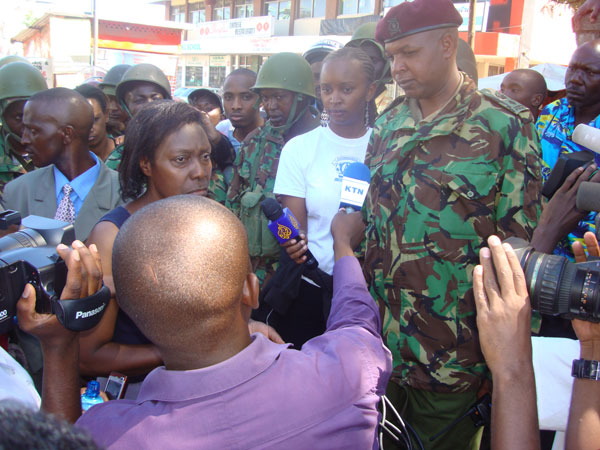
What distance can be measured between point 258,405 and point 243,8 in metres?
32.0

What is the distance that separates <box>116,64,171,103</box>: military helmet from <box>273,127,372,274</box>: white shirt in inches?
81.4

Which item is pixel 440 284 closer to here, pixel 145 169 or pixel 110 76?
pixel 145 169

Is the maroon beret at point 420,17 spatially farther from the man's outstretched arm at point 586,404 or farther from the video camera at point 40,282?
the video camera at point 40,282

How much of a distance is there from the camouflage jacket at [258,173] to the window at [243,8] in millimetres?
28456

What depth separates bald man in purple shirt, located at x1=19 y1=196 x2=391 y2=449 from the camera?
3.50ft

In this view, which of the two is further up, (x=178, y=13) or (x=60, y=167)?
(x=178, y=13)

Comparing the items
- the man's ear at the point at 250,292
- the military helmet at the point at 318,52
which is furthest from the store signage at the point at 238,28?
the man's ear at the point at 250,292

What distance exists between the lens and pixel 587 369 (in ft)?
4.17

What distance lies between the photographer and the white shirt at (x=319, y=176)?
2.81m

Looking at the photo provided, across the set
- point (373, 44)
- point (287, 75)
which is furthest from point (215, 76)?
point (287, 75)

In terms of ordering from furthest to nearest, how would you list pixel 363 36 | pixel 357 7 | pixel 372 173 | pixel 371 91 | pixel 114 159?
pixel 357 7
pixel 363 36
pixel 114 159
pixel 371 91
pixel 372 173

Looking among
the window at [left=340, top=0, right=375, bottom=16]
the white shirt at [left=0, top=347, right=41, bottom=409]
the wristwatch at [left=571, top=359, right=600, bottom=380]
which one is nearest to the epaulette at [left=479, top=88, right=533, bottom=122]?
the wristwatch at [left=571, top=359, right=600, bottom=380]

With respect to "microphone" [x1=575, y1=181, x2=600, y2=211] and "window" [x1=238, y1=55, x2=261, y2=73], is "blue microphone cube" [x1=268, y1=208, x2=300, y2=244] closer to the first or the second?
"microphone" [x1=575, y1=181, x2=600, y2=211]

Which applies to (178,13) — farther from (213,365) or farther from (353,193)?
Answer: (213,365)
